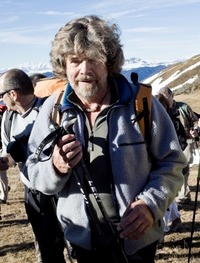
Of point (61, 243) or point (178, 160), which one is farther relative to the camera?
point (61, 243)

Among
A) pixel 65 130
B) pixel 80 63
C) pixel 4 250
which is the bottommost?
pixel 4 250

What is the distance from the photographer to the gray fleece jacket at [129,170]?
109 inches

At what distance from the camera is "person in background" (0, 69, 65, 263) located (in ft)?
15.1

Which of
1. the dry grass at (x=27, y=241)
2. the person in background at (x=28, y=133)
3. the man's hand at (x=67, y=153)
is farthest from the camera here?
the dry grass at (x=27, y=241)

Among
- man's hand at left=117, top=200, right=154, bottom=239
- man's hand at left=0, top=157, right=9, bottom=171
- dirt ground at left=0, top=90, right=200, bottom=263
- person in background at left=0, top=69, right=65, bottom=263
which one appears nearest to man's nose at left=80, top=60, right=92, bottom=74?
man's hand at left=117, top=200, right=154, bottom=239

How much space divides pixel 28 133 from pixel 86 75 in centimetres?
197

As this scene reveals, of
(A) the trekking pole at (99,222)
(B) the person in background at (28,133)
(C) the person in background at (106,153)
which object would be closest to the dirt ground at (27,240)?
(B) the person in background at (28,133)

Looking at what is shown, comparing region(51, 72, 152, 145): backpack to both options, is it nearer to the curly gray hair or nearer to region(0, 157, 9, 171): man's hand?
the curly gray hair

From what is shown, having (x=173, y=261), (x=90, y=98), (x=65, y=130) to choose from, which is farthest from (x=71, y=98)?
(x=173, y=261)

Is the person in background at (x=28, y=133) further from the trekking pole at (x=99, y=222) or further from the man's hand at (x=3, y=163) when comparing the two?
the trekking pole at (x=99, y=222)

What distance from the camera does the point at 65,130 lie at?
8.42 feet

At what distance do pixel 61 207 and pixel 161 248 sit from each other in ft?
14.3

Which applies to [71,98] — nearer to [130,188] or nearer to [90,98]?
[90,98]

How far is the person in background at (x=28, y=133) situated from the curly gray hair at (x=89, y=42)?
Answer: 181 centimetres
